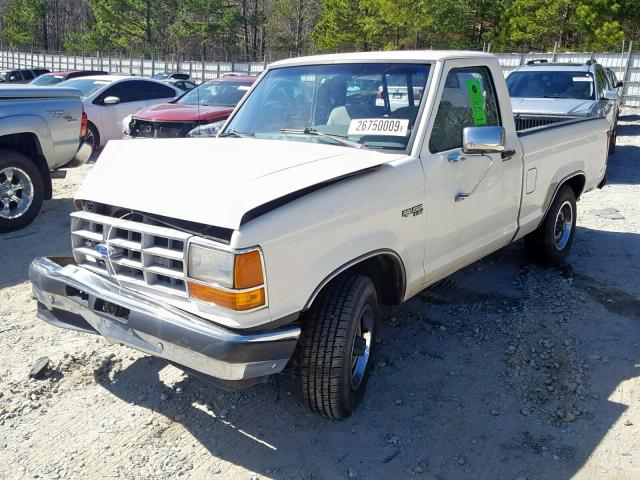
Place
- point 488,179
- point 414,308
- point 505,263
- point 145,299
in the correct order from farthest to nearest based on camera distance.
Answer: point 505,263
point 414,308
point 488,179
point 145,299

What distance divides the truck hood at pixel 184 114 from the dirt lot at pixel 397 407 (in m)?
5.74

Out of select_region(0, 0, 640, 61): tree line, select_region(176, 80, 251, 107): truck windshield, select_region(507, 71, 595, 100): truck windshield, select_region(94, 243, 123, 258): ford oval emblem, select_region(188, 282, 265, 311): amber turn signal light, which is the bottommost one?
select_region(188, 282, 265, 311): amber turn signal light

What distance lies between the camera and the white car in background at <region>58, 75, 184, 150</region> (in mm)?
11906

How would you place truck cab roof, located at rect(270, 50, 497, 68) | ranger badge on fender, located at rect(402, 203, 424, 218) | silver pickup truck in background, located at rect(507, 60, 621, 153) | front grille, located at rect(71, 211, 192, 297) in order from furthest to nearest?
1. silver pickup truck in background, located at rect(507, 60, 621, 153)
2. truck cab roof, located at rect(270, 50, 497, 68)
3. ranger badge on fender, located at rect(402, 203, 424, 218)
4. front grille, located at rect(71, 211, 192, 297)

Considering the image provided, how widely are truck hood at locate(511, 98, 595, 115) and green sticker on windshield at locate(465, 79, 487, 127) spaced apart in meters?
5.36

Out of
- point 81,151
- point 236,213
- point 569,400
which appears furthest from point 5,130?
point 569,400

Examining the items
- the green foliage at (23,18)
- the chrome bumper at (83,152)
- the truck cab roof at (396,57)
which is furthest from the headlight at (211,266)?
the green foliage at (23,18)

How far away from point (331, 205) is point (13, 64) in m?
57.5

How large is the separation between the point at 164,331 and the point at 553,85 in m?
9.93

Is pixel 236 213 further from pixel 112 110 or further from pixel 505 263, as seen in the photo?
pixel 112 110

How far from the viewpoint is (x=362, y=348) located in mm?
3576

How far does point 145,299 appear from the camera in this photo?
3.12 m

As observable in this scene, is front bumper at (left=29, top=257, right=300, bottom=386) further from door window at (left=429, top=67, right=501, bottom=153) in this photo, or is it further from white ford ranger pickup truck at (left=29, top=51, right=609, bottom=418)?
door window at (left=429, top=67, right=501, bottom=153)

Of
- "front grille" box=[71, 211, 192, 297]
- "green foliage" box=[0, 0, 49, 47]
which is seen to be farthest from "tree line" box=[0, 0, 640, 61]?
"front grille" box=[71, 211, 192, 297]
